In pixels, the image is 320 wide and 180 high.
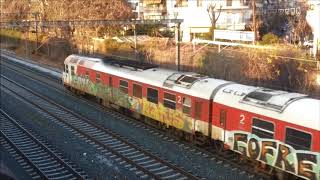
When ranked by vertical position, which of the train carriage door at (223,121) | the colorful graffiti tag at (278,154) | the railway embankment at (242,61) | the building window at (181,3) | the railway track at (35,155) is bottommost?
the railway track at (35,155)

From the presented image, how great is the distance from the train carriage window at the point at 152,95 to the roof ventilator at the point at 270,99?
5.37 meters

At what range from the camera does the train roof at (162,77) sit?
1744 centimetres

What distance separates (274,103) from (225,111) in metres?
2.20

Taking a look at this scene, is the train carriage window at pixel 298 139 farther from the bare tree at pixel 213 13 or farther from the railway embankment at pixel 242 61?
the bare tree at pixel 213 13

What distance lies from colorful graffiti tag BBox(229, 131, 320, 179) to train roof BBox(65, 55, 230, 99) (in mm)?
2357

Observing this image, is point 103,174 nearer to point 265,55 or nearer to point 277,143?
point 277,143

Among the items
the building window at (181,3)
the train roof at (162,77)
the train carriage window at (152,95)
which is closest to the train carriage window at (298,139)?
the train roof at (162,77)

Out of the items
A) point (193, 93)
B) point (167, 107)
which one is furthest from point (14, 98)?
point (193, 93)

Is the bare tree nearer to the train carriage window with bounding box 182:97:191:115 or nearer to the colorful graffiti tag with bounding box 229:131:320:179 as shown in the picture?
the train carriage window with bounding box 182:97:191:115

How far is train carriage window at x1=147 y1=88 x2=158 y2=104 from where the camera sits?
19.8 metres

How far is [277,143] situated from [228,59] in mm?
16096

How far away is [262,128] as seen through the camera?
568 inches

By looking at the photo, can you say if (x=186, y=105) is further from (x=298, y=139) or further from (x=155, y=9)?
(x=155, y=9)

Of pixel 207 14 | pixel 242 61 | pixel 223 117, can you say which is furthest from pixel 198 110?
pixel 207 14
